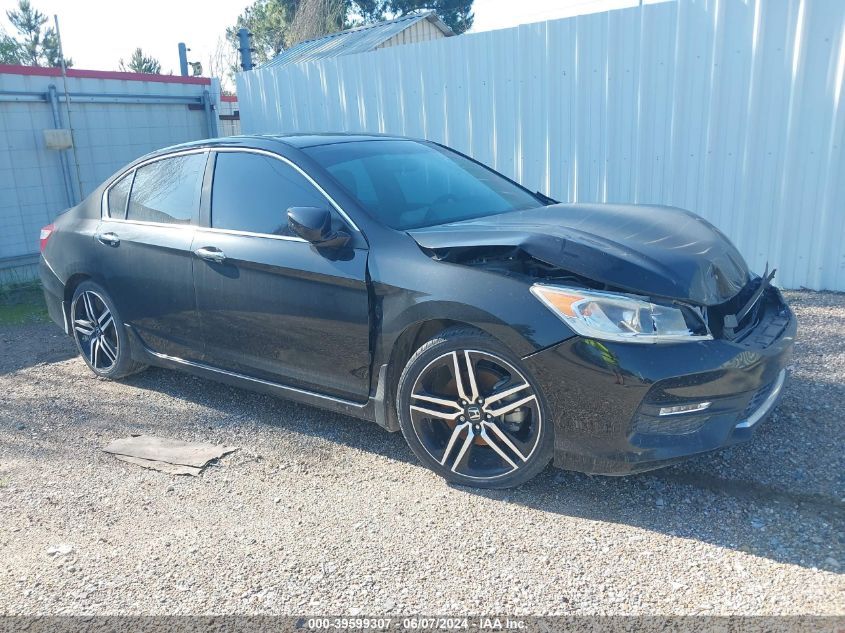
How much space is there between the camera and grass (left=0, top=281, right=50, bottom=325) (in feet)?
25.3

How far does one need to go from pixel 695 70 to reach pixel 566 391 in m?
4.60

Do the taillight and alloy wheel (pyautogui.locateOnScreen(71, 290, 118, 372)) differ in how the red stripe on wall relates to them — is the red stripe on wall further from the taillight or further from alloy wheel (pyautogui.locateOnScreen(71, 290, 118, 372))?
alloy wheel (pyautogui.locateOnScreen(71, 290, 118, 372))

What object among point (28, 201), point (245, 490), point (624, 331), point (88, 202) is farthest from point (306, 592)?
point (28, 201)

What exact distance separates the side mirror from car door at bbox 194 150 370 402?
7 cm

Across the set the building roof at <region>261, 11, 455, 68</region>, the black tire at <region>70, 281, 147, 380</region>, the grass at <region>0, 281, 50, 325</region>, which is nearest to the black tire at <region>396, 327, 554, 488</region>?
the black tire at <region>70, 281, 147, 380</region>

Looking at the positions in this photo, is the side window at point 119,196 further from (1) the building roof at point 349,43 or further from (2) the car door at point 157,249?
(1) the building roof at point 349,43

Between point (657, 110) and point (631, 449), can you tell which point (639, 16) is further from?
point (631, 449)

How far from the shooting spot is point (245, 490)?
3719 millimetres

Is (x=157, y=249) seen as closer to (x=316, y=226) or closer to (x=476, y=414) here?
(x=316, y=226)

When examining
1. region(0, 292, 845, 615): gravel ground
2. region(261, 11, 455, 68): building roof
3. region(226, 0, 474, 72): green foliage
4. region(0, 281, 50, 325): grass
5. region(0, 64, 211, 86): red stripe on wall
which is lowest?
region(0, 281, 50, 325): grass

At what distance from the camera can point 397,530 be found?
326 centimetres

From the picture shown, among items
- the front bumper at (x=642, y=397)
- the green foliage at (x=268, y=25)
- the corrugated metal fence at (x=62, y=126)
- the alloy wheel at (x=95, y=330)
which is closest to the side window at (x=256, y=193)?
the alloy wheel at (x=95, y=330)

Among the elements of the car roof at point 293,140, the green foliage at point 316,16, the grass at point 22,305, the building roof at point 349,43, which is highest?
the green foliage at point 316,16

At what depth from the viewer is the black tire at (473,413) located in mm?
3320
